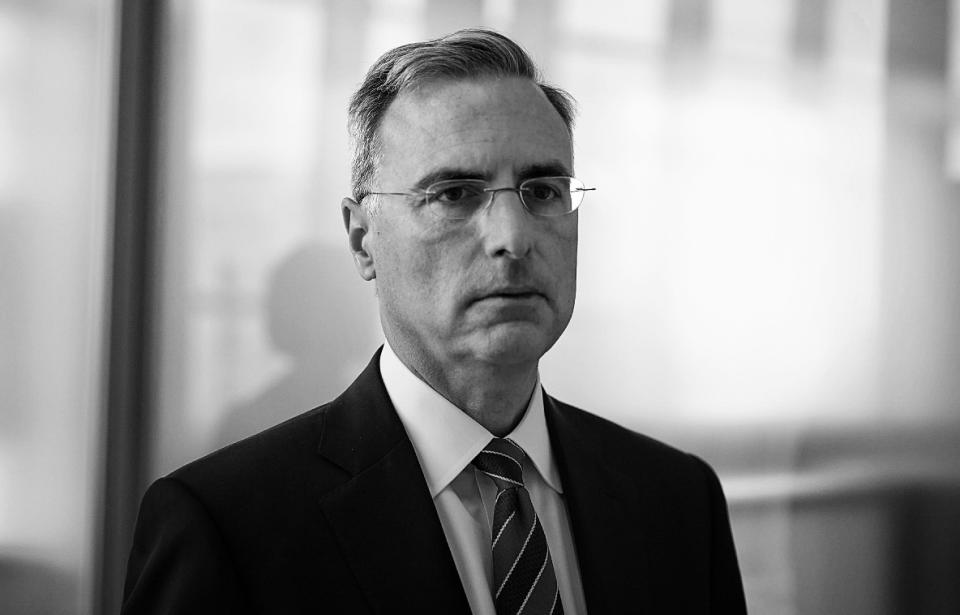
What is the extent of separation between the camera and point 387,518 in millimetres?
1076

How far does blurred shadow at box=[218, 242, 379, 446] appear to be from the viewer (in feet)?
5.49

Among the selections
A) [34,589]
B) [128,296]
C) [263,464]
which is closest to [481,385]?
[263,464]

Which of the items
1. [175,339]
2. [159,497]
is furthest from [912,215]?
[159,497]

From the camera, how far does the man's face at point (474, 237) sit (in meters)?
1.14

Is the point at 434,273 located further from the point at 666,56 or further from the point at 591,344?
the point at 666,56

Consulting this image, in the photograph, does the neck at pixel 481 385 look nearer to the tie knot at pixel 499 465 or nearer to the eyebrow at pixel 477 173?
the tie knot at pixel 499 465

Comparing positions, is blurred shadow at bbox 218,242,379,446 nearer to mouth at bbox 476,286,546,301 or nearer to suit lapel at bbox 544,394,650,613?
suit lapel at bbox 544,394,650,613

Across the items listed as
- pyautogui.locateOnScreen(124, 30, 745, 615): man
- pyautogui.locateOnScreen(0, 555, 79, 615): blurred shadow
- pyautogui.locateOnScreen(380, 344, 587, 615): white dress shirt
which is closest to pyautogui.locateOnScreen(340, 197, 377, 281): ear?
pyautogui.locateOnScreen(124, 30, 745, 615): man

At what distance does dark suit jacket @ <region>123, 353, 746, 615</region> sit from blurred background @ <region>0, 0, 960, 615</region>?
530mm

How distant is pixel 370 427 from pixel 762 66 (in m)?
1.44

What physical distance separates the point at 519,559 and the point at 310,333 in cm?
77

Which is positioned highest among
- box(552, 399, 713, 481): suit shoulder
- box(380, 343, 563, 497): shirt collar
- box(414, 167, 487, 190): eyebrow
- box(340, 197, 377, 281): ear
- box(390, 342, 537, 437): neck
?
box(414, 167, 487, 190): eyebrow

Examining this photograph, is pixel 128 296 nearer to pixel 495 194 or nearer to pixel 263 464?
pixel 263 464

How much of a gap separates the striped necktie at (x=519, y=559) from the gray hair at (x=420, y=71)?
48 cm
